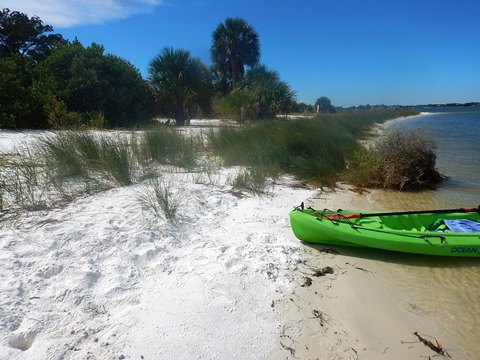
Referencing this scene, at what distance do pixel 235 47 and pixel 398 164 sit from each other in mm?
26253

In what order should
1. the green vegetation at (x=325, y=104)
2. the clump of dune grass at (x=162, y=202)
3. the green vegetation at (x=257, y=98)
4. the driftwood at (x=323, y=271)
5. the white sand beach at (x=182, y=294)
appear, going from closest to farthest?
1. the white sand beach at (x=182, y=294)
2. the driftwood at (x=323, y=271)
3. the clump of dune grass at (x=162, y=202)
4. the green vegetation at (x=257, y=98)
5. the green vegetation at (x=325, y=104)

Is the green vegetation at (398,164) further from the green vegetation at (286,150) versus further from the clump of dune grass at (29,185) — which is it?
the clump of dune grass at (29,185)

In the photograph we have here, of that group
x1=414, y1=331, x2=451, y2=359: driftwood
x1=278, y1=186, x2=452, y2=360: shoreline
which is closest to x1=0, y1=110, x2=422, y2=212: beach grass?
x1=278, y1=186, x2=452, y2=360: shoreline

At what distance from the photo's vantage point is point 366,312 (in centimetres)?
327

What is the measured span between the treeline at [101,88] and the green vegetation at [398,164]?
770 centimetres

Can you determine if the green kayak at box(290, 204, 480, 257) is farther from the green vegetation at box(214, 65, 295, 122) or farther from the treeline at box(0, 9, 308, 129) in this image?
the green vegetation at box(214, 65, 295, 122)

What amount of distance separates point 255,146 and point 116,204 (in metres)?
4.81

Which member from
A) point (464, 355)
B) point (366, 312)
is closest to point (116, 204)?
point (366, 312)

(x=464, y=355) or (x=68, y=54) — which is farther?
(x=68, y=54)

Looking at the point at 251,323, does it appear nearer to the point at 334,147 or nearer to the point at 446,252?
the point at 446,252

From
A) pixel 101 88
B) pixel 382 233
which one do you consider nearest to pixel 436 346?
pixel 382 233

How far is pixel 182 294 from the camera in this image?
3.26 meters

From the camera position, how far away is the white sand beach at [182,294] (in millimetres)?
2631

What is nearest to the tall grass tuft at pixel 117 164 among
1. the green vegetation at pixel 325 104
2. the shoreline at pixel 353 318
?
the shoreline at pixel 353 318
